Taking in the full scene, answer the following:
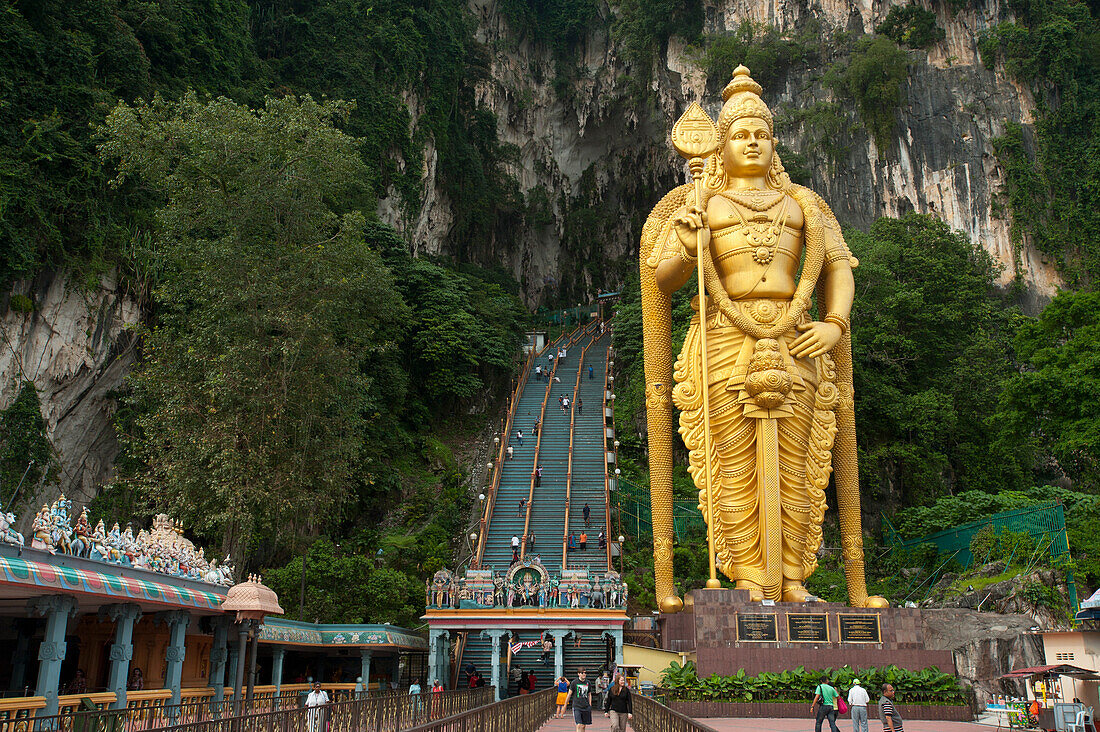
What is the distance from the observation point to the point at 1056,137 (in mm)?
25688

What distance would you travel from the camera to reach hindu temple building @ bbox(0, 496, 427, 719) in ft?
24.8

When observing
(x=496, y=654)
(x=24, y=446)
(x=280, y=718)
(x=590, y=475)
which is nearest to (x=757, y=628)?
(x=496, y=654)

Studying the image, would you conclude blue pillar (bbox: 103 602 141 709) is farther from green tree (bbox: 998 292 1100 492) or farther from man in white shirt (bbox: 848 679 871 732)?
green tree (bbox: 998 292 1100 492)

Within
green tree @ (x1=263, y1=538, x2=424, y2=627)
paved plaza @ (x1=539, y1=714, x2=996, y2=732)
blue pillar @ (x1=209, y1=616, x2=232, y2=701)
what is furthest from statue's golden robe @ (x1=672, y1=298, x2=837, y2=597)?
green tree @ (x1=263, y1=538, x2=424, y2=627)

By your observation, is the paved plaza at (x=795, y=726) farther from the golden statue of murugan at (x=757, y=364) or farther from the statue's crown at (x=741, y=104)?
the statue's crown at (x=741, y=104)

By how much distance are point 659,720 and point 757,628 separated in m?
4.47

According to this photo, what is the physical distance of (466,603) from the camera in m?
14.0

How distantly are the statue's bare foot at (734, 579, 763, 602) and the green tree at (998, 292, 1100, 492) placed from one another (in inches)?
276

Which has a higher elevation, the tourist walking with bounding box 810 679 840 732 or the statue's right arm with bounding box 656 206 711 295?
the statue's right arm with bounding box 656 206 711 295

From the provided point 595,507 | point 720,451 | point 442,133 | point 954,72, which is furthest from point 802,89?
point 720,451

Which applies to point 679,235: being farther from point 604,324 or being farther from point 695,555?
point 604,324

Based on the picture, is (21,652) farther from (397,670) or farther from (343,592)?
(397,670)

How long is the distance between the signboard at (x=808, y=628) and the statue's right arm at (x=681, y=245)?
4.99 meters

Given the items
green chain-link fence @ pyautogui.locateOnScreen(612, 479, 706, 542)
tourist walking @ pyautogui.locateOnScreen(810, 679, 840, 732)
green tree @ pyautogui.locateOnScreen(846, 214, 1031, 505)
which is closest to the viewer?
tourist walking @ pyautogui.locateOnScreen(810, 679, 840, 732)
